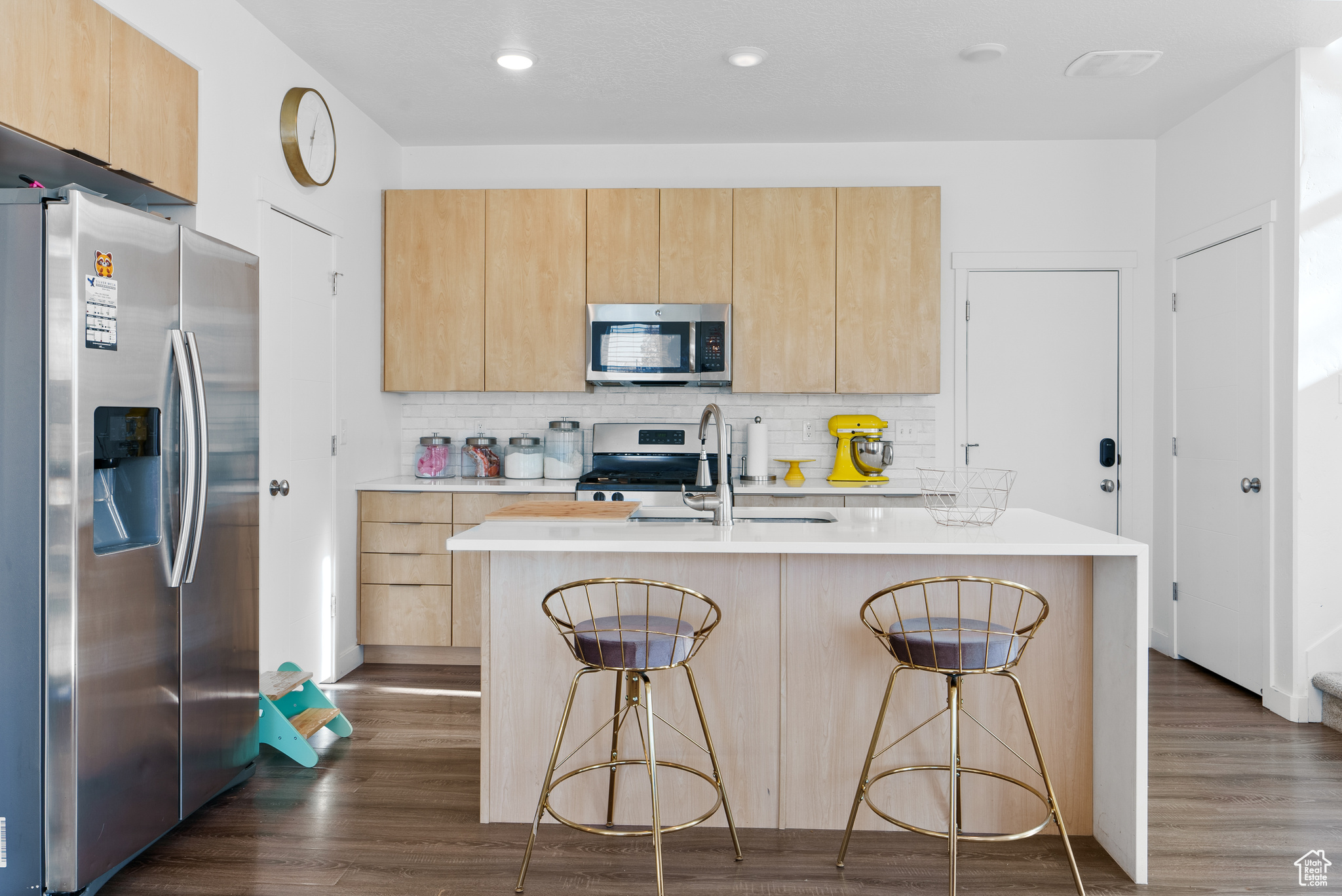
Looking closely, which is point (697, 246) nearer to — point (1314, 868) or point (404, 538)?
point (404, 538)

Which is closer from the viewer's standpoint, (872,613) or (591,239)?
(872,613)

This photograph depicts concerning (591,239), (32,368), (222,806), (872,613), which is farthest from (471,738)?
(591,239)

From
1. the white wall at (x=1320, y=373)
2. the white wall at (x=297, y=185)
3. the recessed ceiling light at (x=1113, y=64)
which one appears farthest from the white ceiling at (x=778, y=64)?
the white wall at (x=1320, y=373)

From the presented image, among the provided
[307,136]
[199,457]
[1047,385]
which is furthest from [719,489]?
[1047,385]

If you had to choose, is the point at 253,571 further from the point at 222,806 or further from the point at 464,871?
the point at 464,871

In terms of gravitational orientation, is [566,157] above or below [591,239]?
above

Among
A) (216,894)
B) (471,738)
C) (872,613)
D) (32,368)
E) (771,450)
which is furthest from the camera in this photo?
(771,450)

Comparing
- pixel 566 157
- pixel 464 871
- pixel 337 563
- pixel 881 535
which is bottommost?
pixel 464 871

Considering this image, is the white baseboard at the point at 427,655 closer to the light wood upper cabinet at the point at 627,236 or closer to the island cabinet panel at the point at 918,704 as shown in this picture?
the light wood upper cabinet at the point at 627,236

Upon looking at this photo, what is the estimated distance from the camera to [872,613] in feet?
7.76

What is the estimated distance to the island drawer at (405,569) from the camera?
4.25m

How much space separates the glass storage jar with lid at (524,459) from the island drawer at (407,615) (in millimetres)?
719

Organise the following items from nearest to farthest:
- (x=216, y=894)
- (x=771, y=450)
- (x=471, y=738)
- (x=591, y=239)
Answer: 1. (x=216, y=894)
2. (x=471, y=738)
3. (x=591, y=239)
4. (x=771, y=450)

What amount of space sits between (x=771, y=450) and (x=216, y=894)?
3285mm
